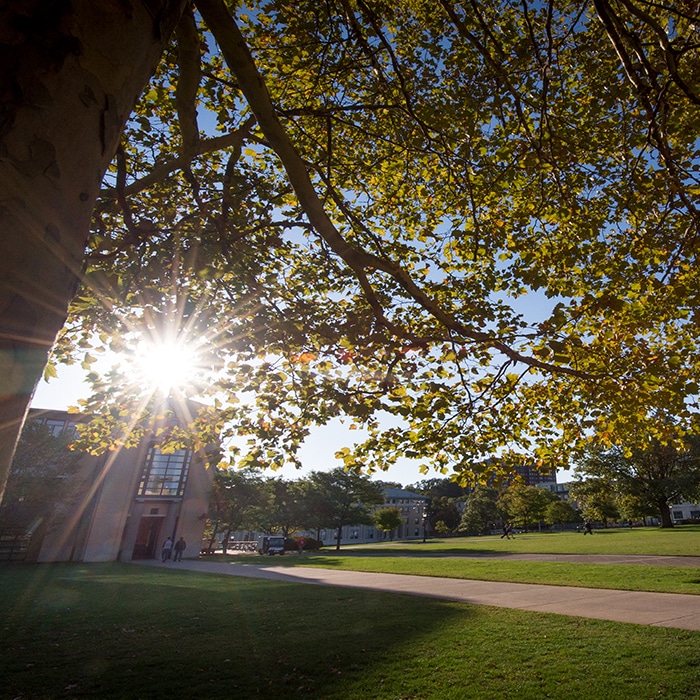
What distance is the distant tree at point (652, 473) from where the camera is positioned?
4978 centimetres

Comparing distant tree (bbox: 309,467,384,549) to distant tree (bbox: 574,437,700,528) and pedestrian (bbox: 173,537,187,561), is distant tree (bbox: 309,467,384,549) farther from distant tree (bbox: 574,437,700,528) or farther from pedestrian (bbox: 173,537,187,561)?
distant tree (bbox: 574,437,700,528)

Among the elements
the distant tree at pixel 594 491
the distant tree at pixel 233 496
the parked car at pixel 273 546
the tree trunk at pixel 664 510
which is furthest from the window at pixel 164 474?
the tree trunk at pixel 664 510

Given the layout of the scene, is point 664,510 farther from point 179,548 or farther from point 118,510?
point 118,510

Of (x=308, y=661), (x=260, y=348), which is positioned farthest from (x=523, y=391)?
(x=308, y=661)

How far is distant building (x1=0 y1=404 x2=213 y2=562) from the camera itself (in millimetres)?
25031

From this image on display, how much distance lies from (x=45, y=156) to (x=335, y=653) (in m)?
7.40

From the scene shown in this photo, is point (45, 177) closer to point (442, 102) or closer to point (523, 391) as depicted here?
point (442, 102)

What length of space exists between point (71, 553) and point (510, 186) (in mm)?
30595

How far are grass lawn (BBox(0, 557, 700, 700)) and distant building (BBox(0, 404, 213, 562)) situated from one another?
15499mm

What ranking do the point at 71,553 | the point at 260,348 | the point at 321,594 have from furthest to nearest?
1. the point at 71,553
2. the point at 321,594
3. the point at 260,348

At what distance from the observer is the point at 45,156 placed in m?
1.25

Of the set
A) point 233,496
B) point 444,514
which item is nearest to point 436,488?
point 444,514

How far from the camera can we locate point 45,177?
4.15 ft

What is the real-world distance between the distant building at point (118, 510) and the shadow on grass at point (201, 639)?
13352 millimetres
